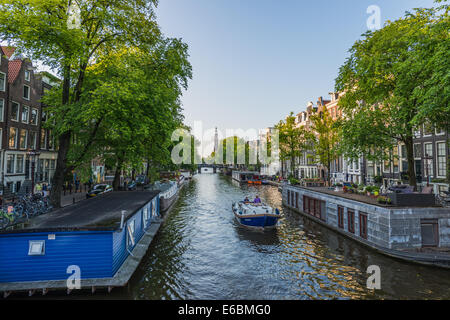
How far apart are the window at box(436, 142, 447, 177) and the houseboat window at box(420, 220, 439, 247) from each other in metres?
17.9

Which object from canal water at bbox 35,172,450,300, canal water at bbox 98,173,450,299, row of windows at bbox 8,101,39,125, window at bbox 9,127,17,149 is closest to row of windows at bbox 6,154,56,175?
window at bbox 9,127,17,149

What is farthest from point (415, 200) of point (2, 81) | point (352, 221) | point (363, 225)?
point (2, 81)

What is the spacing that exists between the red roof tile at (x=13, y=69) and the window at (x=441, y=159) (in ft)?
162

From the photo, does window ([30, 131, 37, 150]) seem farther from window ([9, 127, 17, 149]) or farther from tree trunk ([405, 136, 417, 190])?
tree trunk ([405, 136, 417, 190])

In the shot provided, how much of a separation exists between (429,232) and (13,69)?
4372 centimetres

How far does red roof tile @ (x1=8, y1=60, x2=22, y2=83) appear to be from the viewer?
101ft

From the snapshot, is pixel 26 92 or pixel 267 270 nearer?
pixel 267 270

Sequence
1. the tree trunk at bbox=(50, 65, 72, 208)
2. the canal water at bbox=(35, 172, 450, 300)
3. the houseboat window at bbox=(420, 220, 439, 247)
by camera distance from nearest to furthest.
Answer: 1. the canal water at bbox=(35, 172, 450, 300)
2. the houseboat window at bbox=(420, 220, 439, 247)
3. the tree trunk at bbox=(50, 65, 72, 208)

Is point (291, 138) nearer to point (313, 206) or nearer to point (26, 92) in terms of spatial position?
point (313, 206)

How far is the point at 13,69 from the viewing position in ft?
104

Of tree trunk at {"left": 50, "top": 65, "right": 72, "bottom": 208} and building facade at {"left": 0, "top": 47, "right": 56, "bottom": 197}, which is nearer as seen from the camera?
tree trunk at {"left": 50, "top": 65, "right": 72, "bottom": 208}

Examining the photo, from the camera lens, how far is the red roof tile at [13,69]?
101 feet

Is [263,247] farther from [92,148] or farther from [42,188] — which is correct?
[42,188]

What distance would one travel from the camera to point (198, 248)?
17.3m
